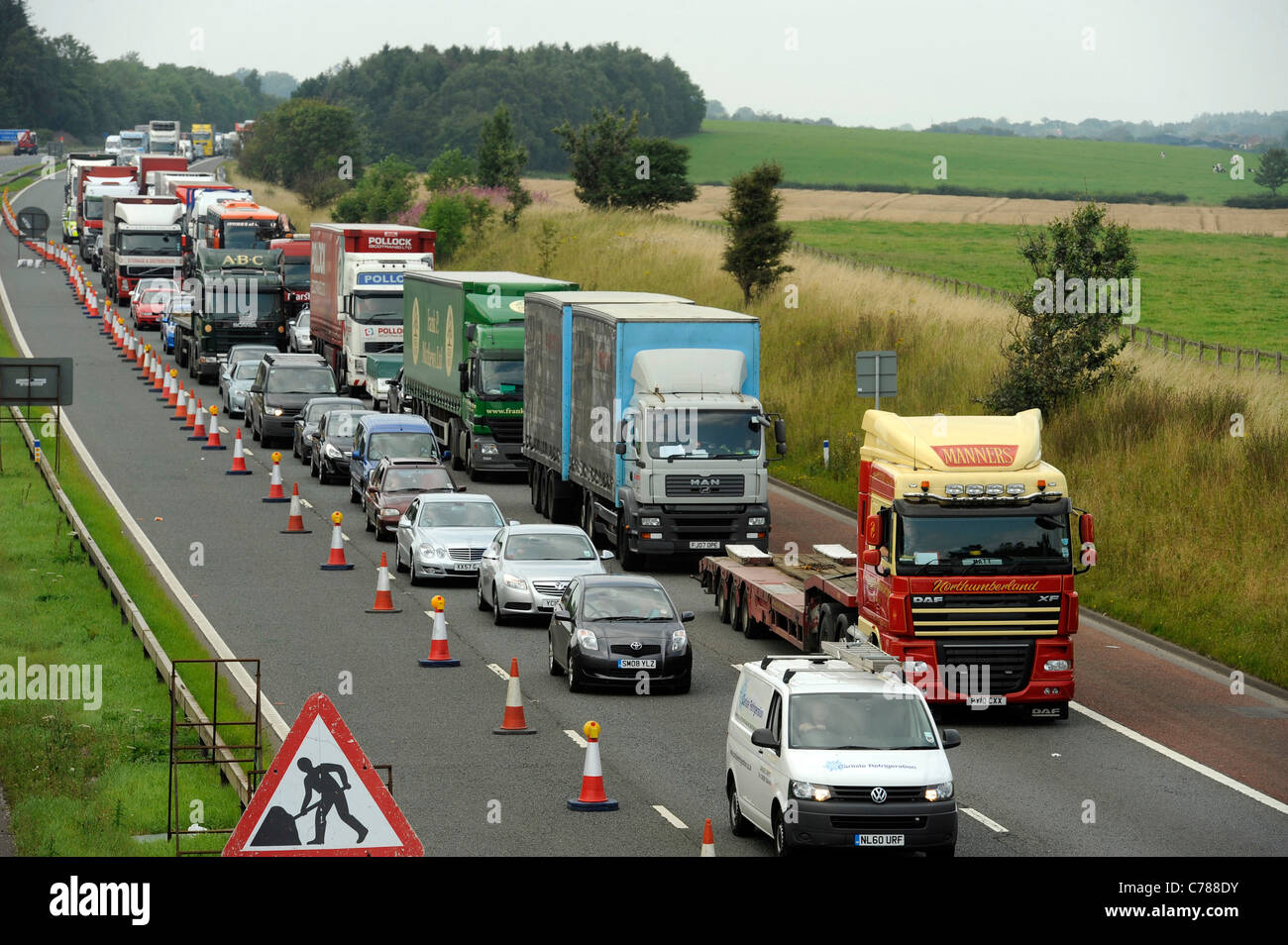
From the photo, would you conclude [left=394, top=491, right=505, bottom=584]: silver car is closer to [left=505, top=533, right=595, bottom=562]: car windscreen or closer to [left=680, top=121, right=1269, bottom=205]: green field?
[left=505, top=533, right=595, bottom=562]: car windscreen

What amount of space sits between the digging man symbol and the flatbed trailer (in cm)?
1360

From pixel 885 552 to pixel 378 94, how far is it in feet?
536

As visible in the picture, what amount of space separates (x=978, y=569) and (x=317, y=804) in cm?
1258

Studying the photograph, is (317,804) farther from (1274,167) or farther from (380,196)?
(1274,167)

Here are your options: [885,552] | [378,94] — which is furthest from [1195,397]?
[378,94]

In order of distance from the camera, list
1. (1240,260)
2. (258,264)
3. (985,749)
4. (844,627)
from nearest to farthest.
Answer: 1. (985,749)
2. (844,627)
3. (258,264)
4. (1240,260)

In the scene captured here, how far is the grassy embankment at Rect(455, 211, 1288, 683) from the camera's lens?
1188 inches

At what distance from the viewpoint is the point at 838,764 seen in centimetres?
1644

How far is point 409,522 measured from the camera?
3291 cm

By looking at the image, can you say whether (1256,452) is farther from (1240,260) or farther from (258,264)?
(1240,260)

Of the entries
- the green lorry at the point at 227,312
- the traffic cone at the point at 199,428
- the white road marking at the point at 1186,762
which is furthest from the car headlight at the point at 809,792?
the green lorry at the point at 227,312

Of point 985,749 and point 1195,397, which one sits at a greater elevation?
point 1195,397

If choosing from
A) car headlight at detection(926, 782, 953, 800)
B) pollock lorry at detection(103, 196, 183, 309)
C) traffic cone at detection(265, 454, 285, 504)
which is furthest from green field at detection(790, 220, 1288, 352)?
car headlight at detection(926, 782, 953, 800)
